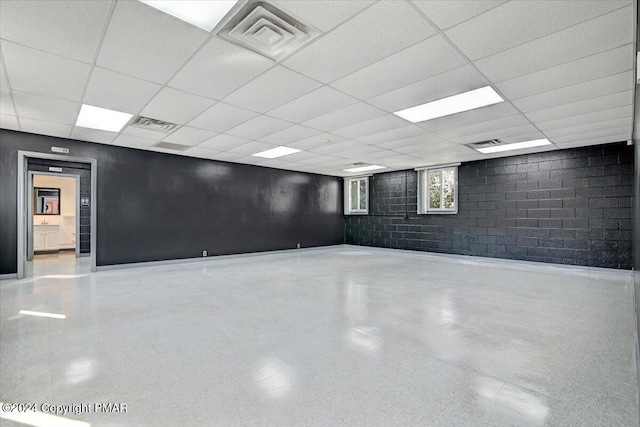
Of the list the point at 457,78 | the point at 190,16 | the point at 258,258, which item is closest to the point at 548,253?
the point at 457,78

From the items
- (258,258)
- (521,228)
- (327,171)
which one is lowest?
(258,258)

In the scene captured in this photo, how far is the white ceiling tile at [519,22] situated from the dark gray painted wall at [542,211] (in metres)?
5.18

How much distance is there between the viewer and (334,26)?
7.74 feet

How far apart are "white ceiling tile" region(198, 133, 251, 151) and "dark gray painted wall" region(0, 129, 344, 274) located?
1350 millimetres

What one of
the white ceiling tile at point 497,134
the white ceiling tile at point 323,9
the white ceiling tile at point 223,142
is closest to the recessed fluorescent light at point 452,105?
the white ceiling tile at point 497,134

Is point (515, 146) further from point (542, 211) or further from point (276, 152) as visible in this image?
point (276, 152)

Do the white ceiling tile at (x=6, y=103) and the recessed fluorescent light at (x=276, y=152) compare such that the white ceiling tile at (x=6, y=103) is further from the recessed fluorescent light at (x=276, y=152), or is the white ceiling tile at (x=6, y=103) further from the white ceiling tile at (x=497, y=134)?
the white ceiling tile at (x=497, y=134)

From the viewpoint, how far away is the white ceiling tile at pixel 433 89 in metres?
3.13

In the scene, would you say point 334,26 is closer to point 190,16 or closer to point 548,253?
point 190,16

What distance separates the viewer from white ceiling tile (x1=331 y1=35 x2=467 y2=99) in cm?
266

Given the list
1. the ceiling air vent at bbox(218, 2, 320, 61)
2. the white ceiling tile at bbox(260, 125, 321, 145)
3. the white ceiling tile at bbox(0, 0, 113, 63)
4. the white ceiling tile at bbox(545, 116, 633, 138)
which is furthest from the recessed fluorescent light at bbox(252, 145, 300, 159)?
the white ceiling tile at bbox(545, 116, 633, 138)

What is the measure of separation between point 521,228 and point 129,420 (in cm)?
783

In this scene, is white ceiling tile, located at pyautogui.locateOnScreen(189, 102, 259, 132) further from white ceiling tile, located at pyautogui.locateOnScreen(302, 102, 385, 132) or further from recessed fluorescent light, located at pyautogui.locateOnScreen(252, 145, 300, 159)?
recessed fluorescent light, located at pyautogui.locateOnScreen(252, 145, 300, 159)

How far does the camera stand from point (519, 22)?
2.30 m
